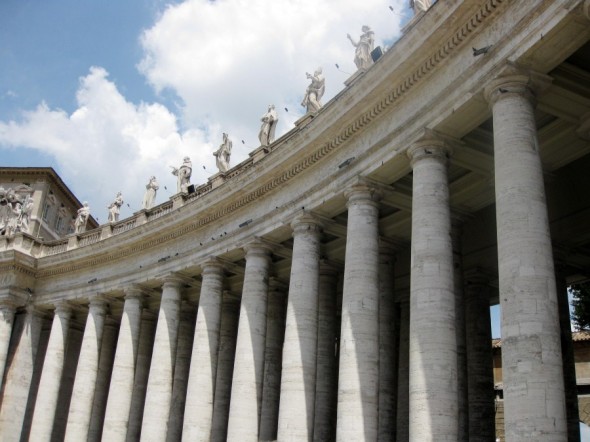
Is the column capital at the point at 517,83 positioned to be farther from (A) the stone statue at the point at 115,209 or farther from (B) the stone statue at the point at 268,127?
(A) the stone statue at the point at 115,209

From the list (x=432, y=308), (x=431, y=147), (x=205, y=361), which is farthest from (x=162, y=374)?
(x=431, y=147)

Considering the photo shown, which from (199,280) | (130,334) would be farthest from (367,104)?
(130,334)

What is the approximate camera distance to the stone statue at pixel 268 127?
37.9m

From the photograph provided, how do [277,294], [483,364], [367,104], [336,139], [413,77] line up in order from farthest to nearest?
[277,294], [483,364], [336,139], [367,104], [413,77]

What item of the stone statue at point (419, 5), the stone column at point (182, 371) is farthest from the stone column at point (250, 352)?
the stone statue at point (419, 5)

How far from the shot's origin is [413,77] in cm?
2506

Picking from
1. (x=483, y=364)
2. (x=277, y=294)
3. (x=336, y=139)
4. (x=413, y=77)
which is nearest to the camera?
(x=413, y=77)

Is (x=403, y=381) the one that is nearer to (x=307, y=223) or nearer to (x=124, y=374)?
(x=307, y=223)

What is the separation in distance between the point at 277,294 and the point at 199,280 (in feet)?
16.4

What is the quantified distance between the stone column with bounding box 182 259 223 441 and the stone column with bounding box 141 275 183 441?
9.88 ft

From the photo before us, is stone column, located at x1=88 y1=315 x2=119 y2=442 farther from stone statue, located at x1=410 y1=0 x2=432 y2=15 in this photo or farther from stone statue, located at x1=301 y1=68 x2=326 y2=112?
stone statue, located at x1=410 y1=0 x2=432 y2=15

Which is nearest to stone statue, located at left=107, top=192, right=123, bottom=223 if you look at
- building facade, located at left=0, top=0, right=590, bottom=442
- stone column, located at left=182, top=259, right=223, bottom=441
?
building facade, located at left=0, top=0, right=590, bottom=442

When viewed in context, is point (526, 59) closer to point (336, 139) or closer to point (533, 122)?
point (533, 122)

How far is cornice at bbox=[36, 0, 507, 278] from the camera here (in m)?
22.5
